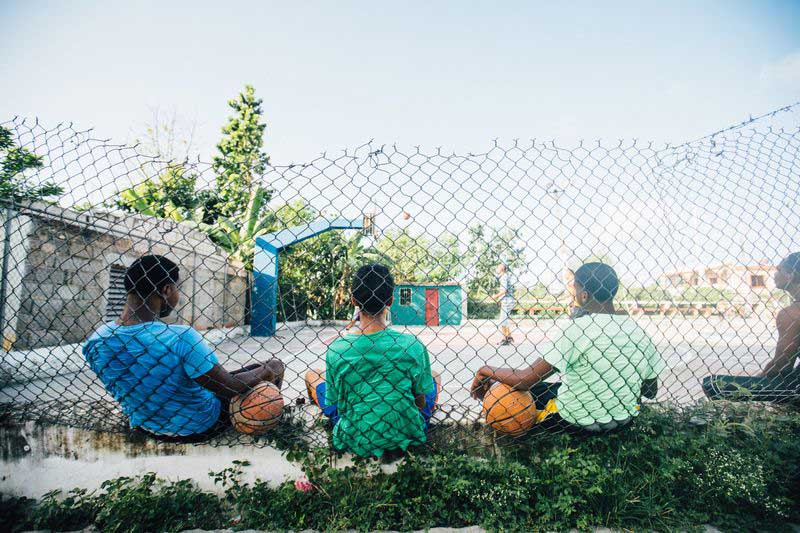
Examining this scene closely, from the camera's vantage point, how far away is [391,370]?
1862mm

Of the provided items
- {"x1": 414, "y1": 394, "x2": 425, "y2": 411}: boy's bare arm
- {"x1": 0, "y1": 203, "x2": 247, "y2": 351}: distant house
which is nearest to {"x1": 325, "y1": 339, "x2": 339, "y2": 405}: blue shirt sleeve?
{"x1": 414, "y1": 394, "x2": 425, "y2": 411}: boy's bare arm

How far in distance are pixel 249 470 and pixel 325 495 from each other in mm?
485

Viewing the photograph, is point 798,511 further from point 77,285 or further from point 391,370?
point 77,285

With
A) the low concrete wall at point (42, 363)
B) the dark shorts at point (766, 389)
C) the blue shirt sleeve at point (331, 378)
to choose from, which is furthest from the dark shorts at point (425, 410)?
the dark shorts at point (766, 389)

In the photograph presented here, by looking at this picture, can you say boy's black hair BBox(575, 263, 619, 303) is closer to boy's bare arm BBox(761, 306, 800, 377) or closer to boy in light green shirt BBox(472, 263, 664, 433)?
boy in light green shirt BBox(472, 263, 664, 433)

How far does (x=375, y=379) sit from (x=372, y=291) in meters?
0.45

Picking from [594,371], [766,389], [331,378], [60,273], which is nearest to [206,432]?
[331,378]

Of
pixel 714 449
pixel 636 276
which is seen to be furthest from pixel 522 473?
pixel 636 276

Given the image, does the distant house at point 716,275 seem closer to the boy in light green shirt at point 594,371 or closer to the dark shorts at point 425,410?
the boy in light green shirt at point 594,371

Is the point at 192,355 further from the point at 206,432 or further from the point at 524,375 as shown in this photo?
the point at 524,375

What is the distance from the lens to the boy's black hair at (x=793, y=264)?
2410mm

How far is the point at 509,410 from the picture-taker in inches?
76.0

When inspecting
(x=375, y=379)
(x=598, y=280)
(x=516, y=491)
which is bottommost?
(x=516, y=491)

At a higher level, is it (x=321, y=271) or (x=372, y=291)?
(x=372, y=291)
